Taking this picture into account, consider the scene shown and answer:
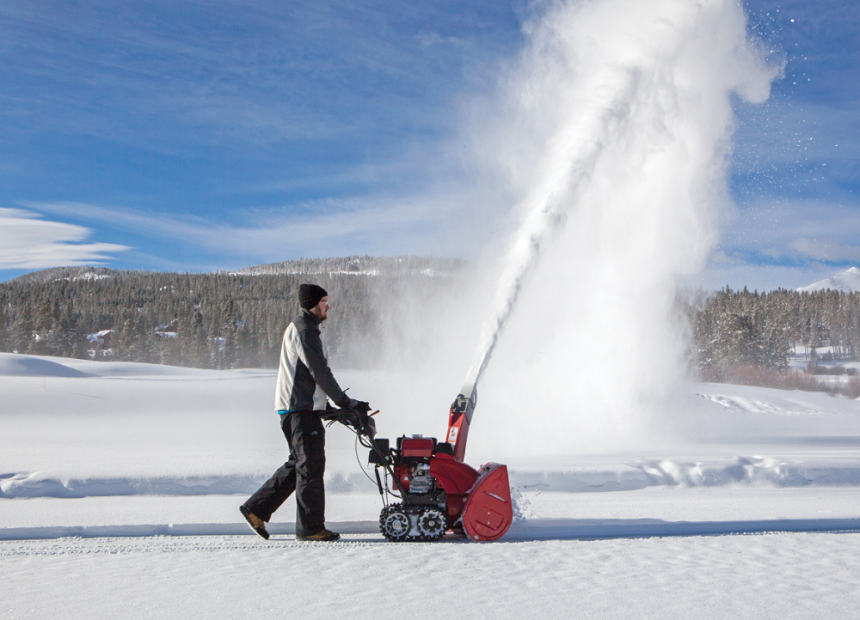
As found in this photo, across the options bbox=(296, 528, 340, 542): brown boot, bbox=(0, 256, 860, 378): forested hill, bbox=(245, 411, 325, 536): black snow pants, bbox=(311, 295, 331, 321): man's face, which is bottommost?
bbox=(296, 528, 340, 542): brown boot

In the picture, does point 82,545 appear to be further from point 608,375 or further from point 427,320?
point 427,320

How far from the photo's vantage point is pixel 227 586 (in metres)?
3.19

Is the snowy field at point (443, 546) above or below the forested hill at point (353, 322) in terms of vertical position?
below

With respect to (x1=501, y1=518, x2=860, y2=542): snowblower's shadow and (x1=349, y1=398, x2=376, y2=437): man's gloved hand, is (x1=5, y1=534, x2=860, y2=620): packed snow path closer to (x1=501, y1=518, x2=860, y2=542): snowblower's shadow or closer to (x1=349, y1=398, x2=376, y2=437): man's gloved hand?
(x1=501, y1=518, x2=860, y2=542): snowblower's shadow

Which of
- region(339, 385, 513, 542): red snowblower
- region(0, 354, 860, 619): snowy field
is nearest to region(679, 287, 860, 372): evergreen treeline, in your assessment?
region(0, 354, 860, 619): snowy field

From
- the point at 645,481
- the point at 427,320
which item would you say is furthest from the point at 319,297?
the point at 427,320

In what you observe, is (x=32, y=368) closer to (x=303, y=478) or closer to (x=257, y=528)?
(x=257, y=528)

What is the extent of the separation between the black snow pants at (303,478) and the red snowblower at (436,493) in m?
0.30

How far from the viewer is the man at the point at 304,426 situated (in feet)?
14.0

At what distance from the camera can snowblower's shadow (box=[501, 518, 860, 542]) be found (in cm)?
448

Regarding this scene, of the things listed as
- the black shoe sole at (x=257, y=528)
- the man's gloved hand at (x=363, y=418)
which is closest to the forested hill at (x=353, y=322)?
the man's gloved hand at (x=363, y=418)

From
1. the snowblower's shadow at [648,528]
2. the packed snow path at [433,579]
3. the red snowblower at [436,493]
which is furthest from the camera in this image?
the snowblower's shadow at [648,528]

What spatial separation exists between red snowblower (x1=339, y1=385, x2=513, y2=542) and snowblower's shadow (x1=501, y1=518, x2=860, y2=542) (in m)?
0.28

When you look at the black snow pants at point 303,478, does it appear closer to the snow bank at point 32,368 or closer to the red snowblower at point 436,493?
the red snowblower at point 436,493
